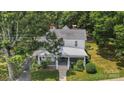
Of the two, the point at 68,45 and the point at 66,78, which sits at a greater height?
the point at 68,45

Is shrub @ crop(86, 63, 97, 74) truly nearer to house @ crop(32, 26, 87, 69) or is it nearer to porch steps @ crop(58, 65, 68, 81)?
house @ crop(32, 26, 87, 69)

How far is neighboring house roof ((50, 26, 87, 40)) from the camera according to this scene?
12516 millimetres

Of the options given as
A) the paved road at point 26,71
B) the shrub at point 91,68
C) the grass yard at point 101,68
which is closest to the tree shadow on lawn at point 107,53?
the grass yard at point 101,68

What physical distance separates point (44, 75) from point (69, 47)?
45.3 inches

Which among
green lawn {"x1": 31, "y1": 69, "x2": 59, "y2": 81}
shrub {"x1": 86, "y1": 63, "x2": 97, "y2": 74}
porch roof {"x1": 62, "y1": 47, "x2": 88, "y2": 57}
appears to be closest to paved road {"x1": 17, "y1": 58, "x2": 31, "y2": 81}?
green lawn {"x1": 31, "y1": 69, "x2": 59, "y2": 81}

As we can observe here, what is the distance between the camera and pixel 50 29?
41.2 feet

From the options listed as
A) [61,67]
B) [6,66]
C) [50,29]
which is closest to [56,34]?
[50,29]

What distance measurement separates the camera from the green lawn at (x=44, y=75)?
1249 cm

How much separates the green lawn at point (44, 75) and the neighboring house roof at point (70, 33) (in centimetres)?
113

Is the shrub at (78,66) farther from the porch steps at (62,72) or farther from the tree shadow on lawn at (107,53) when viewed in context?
the tree shadow on lawn at (107,53)
